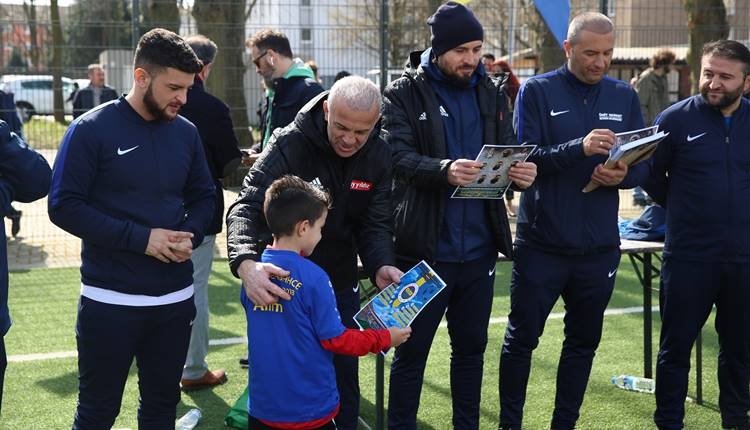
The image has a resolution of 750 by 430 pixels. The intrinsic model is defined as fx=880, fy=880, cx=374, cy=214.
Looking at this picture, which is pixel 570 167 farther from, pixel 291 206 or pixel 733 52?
pixel 291 206

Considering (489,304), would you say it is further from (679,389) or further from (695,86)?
(695,86)

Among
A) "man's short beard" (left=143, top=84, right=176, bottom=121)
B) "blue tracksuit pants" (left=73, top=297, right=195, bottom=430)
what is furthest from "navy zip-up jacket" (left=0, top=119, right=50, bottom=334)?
"man's short beard" (left=143, top=84, right=176, bottom=121)

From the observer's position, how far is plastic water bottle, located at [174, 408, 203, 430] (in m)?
4.94

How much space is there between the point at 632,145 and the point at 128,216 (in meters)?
2.28

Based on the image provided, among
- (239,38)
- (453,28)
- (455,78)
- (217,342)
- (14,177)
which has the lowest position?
(217,342)

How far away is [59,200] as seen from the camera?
3.40 m

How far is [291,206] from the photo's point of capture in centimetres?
318

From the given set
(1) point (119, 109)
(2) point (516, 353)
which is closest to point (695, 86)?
(2) point (516, 353)

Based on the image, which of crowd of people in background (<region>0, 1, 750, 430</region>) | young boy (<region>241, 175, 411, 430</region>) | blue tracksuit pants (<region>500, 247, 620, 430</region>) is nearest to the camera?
young boy (<region>241, 175, 411, 430</region>)

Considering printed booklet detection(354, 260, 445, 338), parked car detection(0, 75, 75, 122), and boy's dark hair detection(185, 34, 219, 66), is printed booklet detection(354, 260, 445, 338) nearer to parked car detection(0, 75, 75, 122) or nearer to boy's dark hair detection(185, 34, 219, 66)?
boy's dark hair detection(185, 34, 219, 66)

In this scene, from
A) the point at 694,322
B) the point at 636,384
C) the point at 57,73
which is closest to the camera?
the point at 694,322

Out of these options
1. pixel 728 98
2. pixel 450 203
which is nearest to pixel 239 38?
pixel 450 203

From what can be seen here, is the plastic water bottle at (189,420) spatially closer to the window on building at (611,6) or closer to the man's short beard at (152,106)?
the man's short beard at (152,106)

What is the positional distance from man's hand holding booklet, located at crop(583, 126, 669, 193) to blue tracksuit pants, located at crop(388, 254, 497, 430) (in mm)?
768
